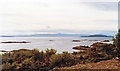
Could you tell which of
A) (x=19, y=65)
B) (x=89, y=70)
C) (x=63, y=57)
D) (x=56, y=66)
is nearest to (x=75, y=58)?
(x=63, y=57)

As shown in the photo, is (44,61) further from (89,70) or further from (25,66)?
(89,70)

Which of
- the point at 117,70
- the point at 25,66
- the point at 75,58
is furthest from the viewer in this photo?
the point at 75,58

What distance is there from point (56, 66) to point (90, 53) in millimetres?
3912

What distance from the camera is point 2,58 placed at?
10945 mm

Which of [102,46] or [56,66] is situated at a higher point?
[102,46]

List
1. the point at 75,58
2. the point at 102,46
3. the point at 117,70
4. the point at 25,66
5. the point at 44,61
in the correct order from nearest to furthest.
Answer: the point at 117,70, the point at 25,66, the point at 44,61, the point at 75,58, the point at 102,46

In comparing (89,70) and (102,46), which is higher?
(102,46)

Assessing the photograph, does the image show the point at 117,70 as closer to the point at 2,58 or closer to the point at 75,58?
the point at 75,58

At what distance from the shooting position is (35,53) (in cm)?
1118

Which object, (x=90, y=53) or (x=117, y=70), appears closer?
(x=117, y=70)

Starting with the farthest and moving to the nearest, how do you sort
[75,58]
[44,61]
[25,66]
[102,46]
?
[102,46] < [75,58] < [44,61] < [25,66]

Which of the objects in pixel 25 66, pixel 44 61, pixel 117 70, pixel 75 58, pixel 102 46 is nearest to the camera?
pixel 117 70

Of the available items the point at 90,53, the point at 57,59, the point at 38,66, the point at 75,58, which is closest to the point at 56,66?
the point at 57,59

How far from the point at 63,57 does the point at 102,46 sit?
Answer: 15.0ft
